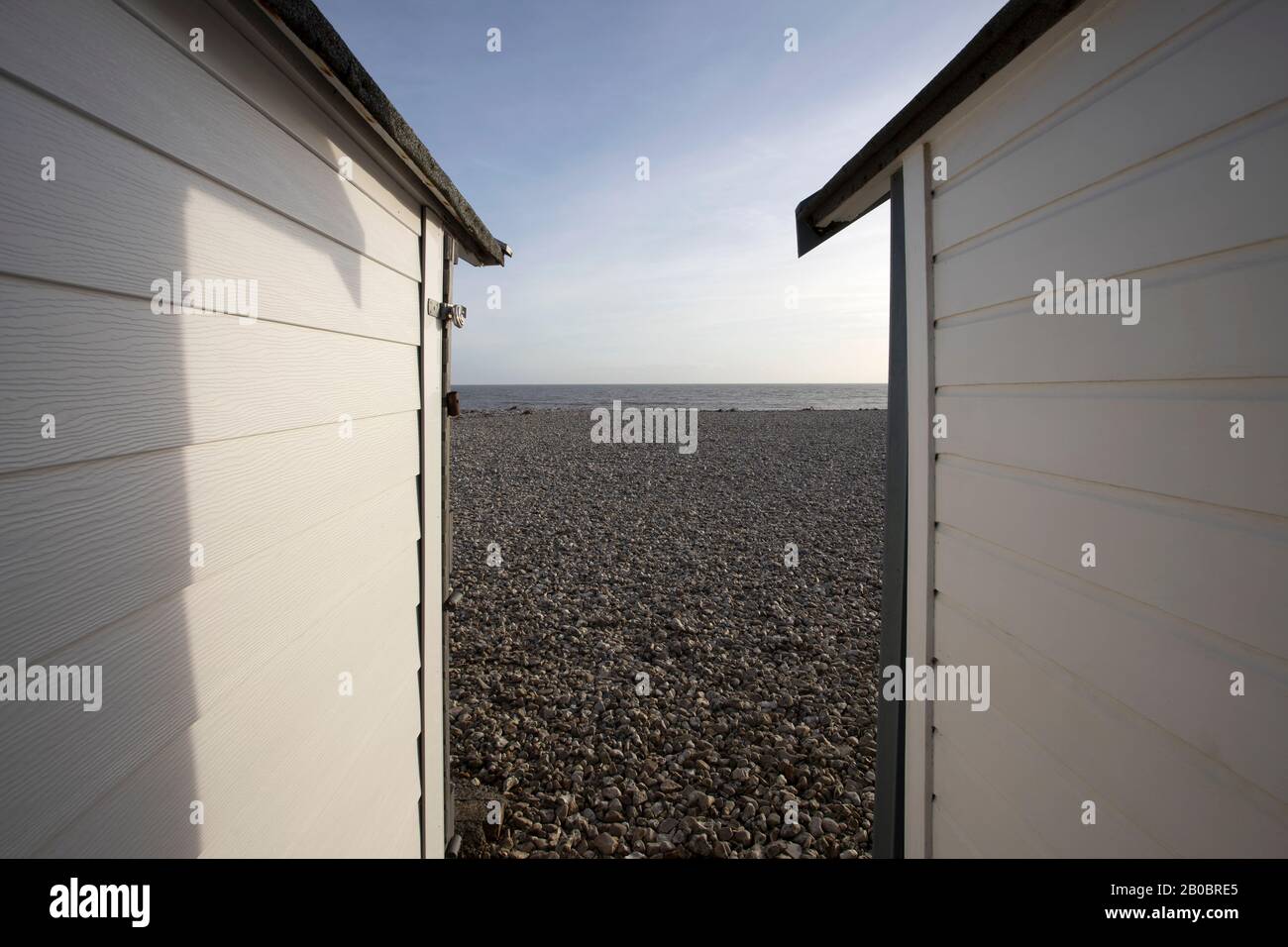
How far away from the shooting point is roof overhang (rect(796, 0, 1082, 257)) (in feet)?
5.11

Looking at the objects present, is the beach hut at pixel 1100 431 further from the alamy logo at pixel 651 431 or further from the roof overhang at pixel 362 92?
the alamy logo at pixel 651 431

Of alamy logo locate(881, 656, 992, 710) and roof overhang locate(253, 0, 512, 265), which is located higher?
roof overhang locate(253, 0, 512, 265)

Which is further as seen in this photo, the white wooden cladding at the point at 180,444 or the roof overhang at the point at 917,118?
the roof overhang at the point at 917,118

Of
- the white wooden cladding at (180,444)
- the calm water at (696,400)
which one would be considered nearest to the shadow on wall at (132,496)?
the white wooden cladding at (180,444)

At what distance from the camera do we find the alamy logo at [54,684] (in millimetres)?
875

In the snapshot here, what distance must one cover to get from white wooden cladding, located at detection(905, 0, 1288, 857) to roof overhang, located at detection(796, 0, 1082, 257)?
9cm

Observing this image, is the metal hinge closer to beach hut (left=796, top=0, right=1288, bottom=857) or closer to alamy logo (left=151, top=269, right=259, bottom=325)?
alamy logo (left=151, top=269, right=259, bottom=325)

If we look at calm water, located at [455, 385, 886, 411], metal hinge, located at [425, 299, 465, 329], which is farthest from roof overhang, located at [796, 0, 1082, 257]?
calm water, located at [455, 385, 886, 411]

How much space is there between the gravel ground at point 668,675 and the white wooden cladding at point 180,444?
6.27 feet

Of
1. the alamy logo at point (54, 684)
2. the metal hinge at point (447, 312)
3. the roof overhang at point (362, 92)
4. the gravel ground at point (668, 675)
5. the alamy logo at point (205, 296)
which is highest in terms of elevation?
the roof overhang at point (362, 92)

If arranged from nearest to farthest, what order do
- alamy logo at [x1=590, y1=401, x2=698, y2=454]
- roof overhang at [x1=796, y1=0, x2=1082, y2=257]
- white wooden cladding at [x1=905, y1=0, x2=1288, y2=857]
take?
1. white wooden cladding at [x1=905, y1=0, x2=1288, y2=857]
2. roof overhang at [x1=796, y1=0, x2=1082, y2=257]
3. alamy logo at [x1=590, y1=401, x2=698, y2=454]

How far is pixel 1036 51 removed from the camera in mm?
1681
